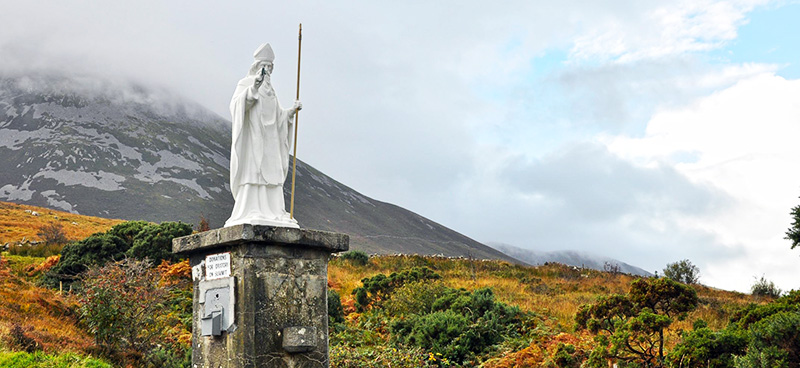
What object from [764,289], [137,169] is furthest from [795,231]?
[137,169]

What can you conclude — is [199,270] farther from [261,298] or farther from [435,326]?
[435,326]

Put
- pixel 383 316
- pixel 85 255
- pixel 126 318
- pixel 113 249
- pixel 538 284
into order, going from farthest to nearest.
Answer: pixel 538 284 < pixel 113 249 < pixel 85 255 < pixel 383 316 < pixel 126 318

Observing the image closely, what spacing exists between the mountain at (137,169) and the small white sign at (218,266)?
49125mm

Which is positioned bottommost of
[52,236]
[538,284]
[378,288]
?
[378,288]

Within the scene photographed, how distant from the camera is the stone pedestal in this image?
653 centimetres

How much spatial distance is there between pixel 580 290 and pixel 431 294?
785cm

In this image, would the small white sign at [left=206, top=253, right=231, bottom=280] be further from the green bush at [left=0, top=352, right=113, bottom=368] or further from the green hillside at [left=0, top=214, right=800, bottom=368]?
the green hillside at [left=0, top=214, right=800, bottom=368]

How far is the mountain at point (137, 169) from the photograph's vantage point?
221 feet

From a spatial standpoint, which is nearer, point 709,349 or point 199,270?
point 199,270

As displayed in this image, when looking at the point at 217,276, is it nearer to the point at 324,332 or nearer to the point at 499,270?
the point at 324,332

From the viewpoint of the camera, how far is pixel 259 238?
6.58 m

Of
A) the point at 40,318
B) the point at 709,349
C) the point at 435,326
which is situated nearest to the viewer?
the point at 709,349

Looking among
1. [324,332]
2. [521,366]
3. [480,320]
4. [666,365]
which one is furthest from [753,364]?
[480,320]

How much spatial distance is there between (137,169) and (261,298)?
7677 cm
